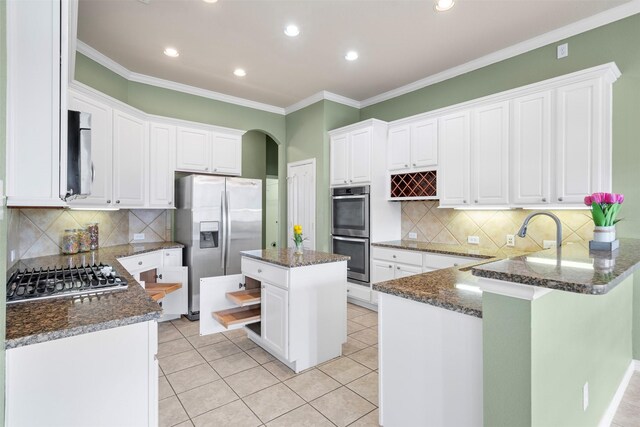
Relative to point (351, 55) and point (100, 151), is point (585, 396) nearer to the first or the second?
point (351, 55)

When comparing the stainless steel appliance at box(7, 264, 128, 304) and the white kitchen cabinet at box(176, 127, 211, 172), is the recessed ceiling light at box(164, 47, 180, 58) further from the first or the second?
the stainless steel appliance at box(7, 264, 128, 304)

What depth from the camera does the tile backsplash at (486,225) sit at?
116 inches

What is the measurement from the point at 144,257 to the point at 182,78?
2282 mm

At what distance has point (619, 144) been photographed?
8.70ft

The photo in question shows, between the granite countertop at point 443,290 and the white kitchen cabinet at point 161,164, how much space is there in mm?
3155

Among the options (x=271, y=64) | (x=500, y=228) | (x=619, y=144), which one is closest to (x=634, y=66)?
(x=619, y=144)

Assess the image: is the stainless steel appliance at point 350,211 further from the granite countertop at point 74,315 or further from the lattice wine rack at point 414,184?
the granite countertop at point 74,315

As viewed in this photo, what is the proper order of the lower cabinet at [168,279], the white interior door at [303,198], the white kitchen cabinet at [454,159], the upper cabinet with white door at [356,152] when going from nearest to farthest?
the white kitchen cabinet at [454,159] < the lower cabinet at [168,279] < the upper cabinet with white door at [356,152] < the white interior door at [303,198]

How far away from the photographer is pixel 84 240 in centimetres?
322

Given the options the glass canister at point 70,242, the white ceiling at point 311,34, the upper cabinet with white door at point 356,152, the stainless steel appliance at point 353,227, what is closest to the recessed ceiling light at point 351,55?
the white ceiling at point 311,34

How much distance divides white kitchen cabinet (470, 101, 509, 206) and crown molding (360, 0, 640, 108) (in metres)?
0.65

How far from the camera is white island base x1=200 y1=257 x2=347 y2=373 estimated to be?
8.35 ft

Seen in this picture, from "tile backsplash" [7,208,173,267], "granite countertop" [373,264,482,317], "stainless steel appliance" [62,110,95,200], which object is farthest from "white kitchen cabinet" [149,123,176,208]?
"granite countertop" [373,264,482,317]

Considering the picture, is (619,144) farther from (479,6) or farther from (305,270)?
(305,270)
